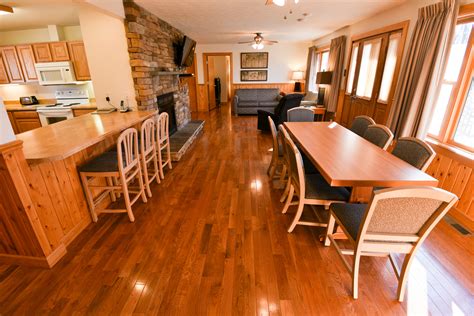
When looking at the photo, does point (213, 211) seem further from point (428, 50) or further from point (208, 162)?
point (428, 50)

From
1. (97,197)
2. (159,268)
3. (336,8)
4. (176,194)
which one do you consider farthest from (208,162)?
(336,8)

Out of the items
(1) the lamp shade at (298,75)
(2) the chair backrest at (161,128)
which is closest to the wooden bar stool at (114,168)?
(2) the chair backrest at (161,128)

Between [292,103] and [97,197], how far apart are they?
3936 mm

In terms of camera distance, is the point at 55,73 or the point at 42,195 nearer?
the point at 42,195

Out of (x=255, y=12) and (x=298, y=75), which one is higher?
(x=255, y=12)

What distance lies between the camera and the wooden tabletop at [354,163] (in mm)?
1507

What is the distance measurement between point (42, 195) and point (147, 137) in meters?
1.19

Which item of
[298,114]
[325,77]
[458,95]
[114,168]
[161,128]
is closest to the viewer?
[114,168]

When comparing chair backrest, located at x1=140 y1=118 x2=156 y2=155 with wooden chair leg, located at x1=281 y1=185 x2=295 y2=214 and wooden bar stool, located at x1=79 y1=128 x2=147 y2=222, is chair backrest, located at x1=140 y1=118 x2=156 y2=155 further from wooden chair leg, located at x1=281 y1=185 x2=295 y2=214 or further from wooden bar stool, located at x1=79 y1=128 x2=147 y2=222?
wooden chair leg, located at x1=281 y1=185 x2=295 y2=214

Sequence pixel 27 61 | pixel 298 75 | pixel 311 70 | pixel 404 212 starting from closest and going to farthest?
pixel 404 212, pixel 27 61, pixel 311 70, pixel 298 75

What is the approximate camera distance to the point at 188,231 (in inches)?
83.0

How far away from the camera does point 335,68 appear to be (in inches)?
207

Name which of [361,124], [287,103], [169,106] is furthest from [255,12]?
[361,124]

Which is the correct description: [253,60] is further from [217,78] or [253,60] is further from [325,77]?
[325,77]
